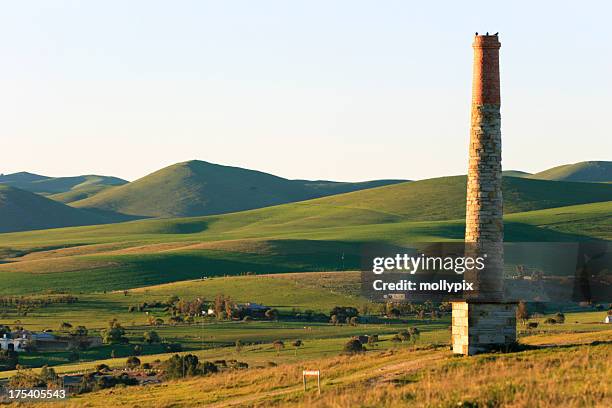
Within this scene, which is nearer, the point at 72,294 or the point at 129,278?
the point at 72,294

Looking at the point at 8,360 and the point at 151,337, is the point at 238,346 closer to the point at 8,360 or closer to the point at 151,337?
the point at 151,337

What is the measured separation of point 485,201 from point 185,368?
78.4 feet

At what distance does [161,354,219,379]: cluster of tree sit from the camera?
63.2 metres

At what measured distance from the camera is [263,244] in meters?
176

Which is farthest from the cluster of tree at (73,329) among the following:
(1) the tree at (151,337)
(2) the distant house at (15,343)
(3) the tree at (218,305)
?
(3) the tree at (218,305)

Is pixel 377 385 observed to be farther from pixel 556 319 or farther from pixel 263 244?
pixel 263 244

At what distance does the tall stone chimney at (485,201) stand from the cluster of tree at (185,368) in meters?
19.2

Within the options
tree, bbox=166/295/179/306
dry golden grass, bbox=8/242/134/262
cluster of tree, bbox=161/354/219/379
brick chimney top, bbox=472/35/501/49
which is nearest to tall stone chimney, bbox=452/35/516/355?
brick chimney top, bbox=472/35/501/49

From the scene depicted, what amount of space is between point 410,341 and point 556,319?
15435 millimetres

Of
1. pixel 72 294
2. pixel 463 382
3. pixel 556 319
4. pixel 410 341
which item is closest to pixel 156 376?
pixel 410 341

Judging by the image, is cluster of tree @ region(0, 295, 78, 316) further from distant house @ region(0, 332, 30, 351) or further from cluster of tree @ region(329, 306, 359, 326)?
cluster of tree @ region(329, 306, 359, 326)

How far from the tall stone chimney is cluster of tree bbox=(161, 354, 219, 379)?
1917 centimetres

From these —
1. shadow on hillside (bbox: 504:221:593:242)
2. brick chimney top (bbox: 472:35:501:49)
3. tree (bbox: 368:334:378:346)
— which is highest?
shadow on hillside (bbox: 504:221:593:242)

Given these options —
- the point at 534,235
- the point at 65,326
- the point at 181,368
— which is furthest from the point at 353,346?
the point at 534,235
